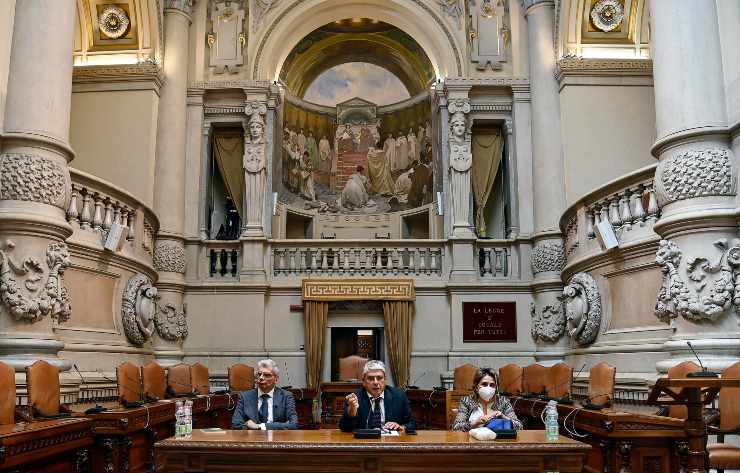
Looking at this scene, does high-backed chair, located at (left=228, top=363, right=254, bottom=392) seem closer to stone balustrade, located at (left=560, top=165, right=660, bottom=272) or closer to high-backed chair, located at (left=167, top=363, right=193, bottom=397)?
high-backed chair, located at (left=167, top=363, right=193, bottom=397)

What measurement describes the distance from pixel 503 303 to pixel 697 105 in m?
6.28

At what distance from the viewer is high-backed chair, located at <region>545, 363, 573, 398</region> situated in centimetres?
821

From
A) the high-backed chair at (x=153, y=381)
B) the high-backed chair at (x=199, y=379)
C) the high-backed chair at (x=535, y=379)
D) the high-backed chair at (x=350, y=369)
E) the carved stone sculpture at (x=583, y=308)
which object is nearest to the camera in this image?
the high-backed chair at (x=153, y=381)

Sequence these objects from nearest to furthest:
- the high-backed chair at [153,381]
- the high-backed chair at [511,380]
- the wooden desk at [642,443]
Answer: the wooden desk at [642,443] < the high-backed chair at [153,381] < the high-backed chair at [511,380]

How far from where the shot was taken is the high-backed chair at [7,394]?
18.0 ft

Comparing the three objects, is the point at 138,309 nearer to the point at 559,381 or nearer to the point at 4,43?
the point at 4,43

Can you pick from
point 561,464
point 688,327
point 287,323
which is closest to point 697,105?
point 688,327

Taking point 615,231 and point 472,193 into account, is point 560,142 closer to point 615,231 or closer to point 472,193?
point 472,193

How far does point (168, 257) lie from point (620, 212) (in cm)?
727

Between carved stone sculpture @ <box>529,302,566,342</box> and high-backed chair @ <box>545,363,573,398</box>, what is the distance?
3133mm

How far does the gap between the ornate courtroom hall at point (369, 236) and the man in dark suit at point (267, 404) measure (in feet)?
0.08

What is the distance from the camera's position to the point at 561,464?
420cm

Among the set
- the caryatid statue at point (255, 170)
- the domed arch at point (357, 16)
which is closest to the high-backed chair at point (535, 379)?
the caryatid statue at point (255, 170)

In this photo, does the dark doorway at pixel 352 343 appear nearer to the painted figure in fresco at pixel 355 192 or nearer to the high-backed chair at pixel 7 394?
the painted figure in fresco at pixel 355 192
